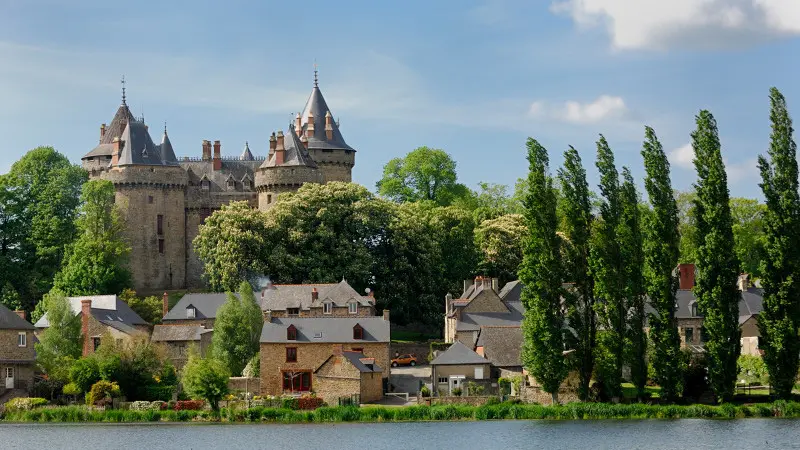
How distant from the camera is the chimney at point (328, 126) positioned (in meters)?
98.2

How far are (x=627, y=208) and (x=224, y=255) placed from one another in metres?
29.4

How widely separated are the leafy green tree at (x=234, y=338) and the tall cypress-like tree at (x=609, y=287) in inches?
696

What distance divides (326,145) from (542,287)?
4035 centimetres

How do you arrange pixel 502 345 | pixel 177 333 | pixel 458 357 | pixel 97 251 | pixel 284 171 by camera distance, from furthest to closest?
pixel 284 171 → pixel 97 251 → pixel 177 333 → pixel 502 345 → pixel 458 357

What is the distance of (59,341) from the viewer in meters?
69.3

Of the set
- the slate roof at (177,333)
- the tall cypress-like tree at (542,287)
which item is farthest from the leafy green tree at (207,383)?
the slate roof at (177,333)

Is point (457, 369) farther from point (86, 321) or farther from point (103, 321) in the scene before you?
point (86, 321)

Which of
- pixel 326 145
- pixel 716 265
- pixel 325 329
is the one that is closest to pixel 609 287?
Answer: pixel 716 265

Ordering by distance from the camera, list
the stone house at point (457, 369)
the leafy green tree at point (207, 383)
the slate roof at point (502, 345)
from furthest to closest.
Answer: the slate roof at point (502, 345) → the stone house at point (457, 369) → the leafy green tree at point (207, 383)

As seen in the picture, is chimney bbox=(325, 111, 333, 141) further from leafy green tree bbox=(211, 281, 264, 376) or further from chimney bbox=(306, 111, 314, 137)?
leafy green tree bbox=(211, 281, 264, 376)

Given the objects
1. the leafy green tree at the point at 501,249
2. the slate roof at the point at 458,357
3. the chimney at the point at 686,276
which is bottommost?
the slate roof at the point at 458,357

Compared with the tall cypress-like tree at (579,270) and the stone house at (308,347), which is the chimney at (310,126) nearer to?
the stone house at (308,347)

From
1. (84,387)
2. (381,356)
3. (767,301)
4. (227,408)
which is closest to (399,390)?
(381,356)

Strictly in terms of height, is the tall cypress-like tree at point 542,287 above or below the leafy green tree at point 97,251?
below
